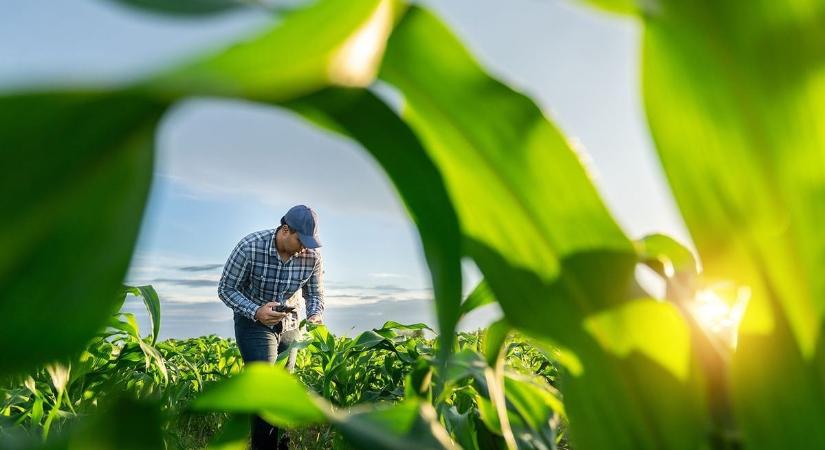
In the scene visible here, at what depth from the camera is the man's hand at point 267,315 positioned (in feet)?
11.6

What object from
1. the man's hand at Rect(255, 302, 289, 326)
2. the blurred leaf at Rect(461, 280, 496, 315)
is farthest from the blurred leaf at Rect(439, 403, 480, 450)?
the man's hand at Rect(255, 302, 289, 326)

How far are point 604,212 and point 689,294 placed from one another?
0.25 ft

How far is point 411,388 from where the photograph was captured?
1.71 ft

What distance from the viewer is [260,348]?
371 cm

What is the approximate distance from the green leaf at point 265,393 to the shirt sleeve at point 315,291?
3833 millimetres

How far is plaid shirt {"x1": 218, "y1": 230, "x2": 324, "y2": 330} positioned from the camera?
3.62 m

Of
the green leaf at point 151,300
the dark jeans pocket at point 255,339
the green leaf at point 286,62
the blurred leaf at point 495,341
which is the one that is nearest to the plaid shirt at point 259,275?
the dark jeans pocket at point 255,339

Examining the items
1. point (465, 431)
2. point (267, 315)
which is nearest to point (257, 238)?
point (267, 315)

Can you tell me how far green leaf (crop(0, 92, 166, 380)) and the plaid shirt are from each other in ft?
11.3

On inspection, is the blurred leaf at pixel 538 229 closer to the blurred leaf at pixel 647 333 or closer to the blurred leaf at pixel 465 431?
the blurred leaf at pixel 647 333

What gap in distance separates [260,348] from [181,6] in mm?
3693

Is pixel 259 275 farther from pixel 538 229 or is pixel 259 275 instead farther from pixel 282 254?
pixel 538 229

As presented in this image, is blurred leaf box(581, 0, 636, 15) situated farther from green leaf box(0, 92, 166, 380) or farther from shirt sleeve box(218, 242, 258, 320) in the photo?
shirt sleeve box(218, 242, 258, 320)

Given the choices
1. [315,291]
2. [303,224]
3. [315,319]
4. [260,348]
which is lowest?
[260,348]
